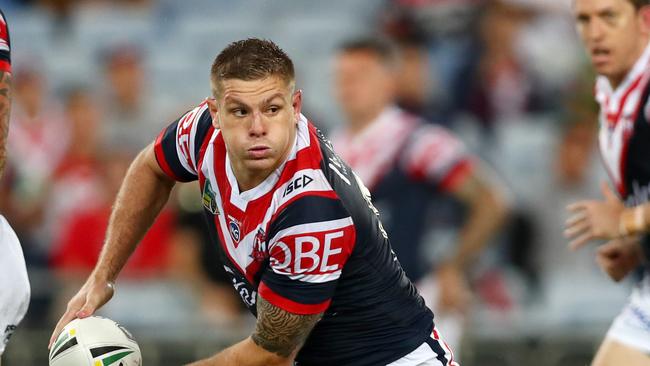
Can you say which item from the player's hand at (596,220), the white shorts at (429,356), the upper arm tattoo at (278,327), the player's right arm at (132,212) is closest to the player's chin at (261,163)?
the upper arm tattoo at (278,327)

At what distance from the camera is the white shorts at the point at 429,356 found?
489 centimetres

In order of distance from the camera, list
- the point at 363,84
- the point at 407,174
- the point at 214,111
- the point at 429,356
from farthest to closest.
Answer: the point at 363,84, the point at 407,174, the point at 429,356, the point at 214,111

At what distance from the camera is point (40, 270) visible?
9969mm

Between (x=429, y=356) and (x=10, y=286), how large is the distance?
1.69 m

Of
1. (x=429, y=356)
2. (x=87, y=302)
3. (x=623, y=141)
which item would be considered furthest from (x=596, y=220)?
(x=87, y=302)

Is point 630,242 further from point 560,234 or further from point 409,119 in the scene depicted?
point 560,234

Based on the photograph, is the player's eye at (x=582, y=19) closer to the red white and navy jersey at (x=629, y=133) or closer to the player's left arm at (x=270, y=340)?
the red white and navy jersey at (x=629, y=133)

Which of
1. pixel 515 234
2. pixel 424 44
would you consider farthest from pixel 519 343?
pixel 424 44

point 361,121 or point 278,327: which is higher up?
point 278,327

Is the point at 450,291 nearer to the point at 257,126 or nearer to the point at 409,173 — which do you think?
the point at 409,173

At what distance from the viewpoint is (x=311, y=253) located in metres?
4.42

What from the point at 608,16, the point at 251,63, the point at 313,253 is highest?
the point at 251,63

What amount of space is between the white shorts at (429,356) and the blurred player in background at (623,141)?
998 mm

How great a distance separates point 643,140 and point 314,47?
688cm
